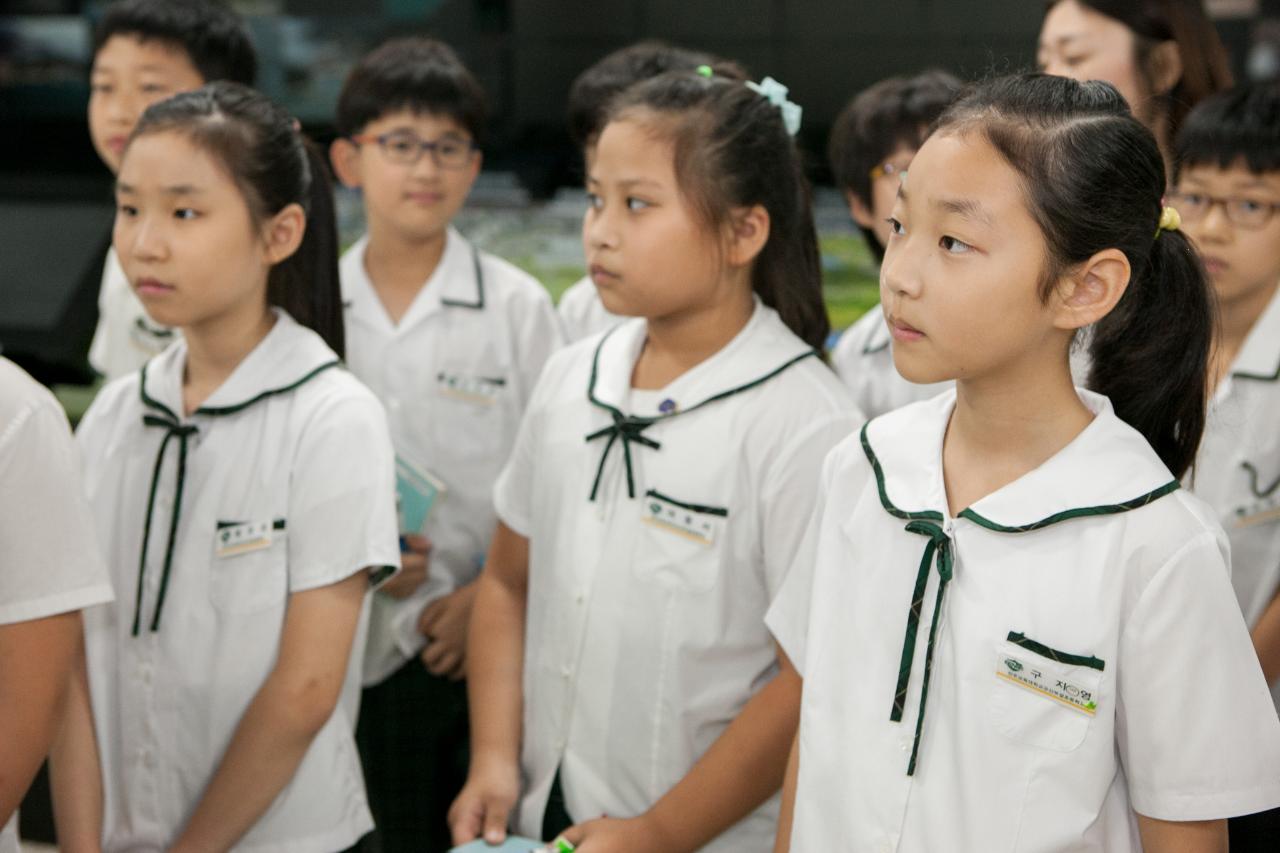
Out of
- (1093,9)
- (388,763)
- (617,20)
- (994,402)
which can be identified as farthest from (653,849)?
(617,20)

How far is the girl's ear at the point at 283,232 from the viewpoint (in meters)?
1.87

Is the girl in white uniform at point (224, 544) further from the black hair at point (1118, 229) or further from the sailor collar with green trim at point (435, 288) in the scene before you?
the black hair at point (1118, 229)

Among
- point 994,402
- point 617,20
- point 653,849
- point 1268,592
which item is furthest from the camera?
point 617,20

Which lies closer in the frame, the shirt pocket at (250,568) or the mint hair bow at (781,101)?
the shirt pocket at (250,568)

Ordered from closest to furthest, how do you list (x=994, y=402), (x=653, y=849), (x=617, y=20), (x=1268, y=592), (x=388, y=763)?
1. (x=994, y=402)
2. (x=653, y=849)
3. (x=1268, y=592)
4. (x=388, y=763)
5. (x=617, y=20)

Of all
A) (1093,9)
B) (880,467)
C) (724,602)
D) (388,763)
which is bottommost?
(388,763)

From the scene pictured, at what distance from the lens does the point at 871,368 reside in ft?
8.02

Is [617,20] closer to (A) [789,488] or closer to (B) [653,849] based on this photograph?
(A) [789,488]

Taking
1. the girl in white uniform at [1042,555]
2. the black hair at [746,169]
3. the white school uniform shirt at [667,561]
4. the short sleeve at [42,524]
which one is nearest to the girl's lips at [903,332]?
the girl in white uniform at [1042,555]

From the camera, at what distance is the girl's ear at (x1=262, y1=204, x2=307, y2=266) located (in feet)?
6.14

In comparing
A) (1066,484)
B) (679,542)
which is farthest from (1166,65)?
(1066,484)

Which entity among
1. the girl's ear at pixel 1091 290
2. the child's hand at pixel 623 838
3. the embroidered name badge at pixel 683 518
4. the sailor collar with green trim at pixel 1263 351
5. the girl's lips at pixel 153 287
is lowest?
the child's hand at pixel 623 838

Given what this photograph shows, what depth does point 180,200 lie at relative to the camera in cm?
178

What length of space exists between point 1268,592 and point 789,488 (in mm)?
824
